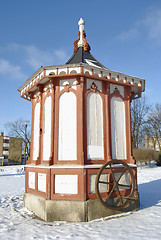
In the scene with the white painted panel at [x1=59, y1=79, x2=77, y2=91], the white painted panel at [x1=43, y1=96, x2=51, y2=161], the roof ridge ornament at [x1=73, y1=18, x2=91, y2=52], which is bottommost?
the white painted panel at [x1=43, y1=96, x2=51, y2=161]

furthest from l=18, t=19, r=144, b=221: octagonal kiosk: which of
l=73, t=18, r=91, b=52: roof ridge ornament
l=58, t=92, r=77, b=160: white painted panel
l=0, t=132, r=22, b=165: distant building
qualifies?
l=0, t=132, r=22, b=165: distant building

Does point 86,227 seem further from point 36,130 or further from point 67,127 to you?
point 36,130

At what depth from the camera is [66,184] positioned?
240 inches

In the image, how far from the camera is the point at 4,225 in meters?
5.46

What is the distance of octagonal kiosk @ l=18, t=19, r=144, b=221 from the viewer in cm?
600

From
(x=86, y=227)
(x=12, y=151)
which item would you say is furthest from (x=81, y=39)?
(x=12, y=151)

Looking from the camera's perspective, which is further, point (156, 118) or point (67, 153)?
point (156, 118)

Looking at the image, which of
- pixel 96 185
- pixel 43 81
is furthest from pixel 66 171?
pixel 43 81

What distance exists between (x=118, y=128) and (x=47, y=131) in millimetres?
2482

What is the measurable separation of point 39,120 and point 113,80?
307 cm

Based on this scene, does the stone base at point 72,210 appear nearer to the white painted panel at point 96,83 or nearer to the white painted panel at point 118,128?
the white painted panel at point 118,128


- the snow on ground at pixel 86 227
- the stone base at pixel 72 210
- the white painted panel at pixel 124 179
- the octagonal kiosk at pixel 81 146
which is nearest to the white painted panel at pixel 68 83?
the octagonal kiosk at pixel 81 146

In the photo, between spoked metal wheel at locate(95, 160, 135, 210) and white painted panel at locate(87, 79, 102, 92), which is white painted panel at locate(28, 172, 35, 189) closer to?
spoked metal wheel at locate(95, 160, 135, 210)

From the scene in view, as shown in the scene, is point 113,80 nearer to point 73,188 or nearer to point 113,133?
point 113,133
